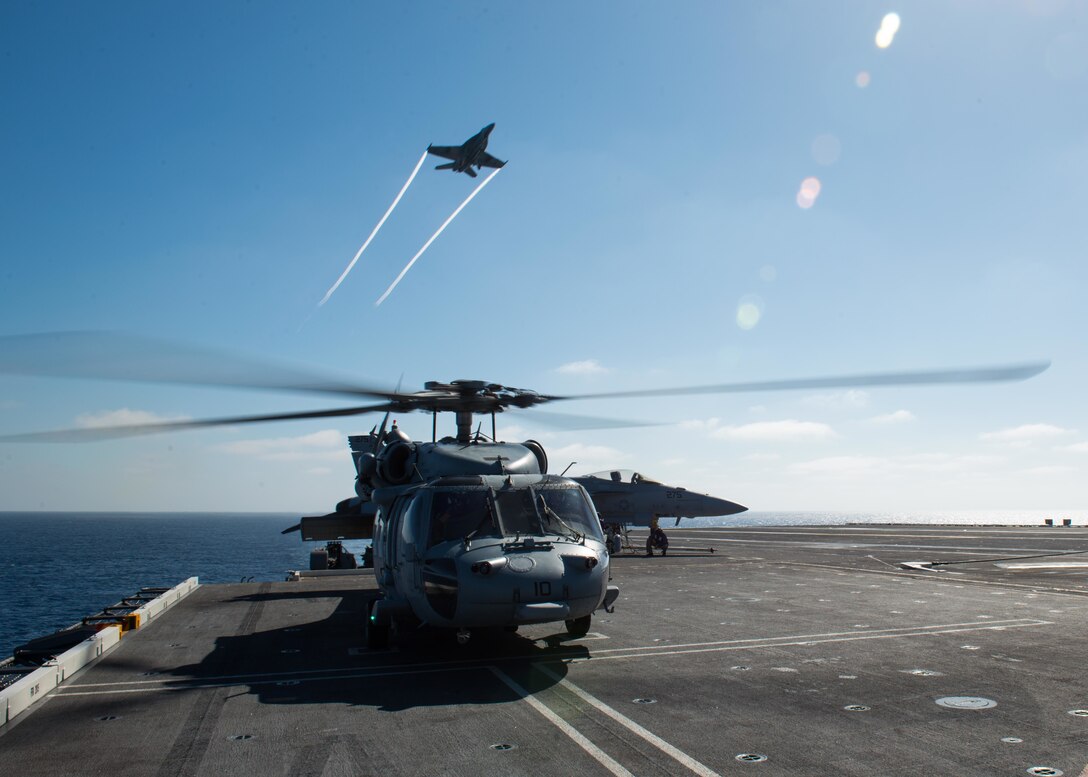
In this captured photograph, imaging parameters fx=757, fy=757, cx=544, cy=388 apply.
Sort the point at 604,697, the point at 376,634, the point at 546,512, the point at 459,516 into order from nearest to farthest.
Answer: the point at 604,697 → the point at 459,516 → the point at 546,512 → the point at 376,634

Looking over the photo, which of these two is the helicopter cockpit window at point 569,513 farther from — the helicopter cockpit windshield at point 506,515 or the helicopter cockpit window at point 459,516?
the helicopter cockpit window at point 459,516

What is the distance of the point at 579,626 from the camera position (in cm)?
1278

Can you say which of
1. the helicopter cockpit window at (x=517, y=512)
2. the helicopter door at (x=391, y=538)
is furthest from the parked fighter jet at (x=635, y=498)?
the helicopter cockpit window at (x=517, y=512)

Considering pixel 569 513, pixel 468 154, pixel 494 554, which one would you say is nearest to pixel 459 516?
pixel 494 554

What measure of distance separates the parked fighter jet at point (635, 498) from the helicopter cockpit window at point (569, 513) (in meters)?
26.0

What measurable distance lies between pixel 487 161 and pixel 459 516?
2879 cm

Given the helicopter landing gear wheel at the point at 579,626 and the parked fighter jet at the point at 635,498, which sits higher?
the parked fighter jet at the point at 635,498

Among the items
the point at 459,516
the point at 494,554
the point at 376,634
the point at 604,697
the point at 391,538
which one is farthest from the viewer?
the point at 391,538

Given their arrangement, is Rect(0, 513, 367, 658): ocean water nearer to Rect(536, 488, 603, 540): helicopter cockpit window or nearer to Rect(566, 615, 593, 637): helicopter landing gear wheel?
Rect(566, 615, 593, 637): helicopter landing gear wheel

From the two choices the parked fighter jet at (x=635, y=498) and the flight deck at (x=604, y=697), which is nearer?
the flight deck at (x=604, y=697)

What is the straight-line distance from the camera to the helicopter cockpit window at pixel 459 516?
1165 cm

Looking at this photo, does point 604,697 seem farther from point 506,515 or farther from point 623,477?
point 623,477

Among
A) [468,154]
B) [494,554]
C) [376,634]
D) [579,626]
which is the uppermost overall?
[468,154]

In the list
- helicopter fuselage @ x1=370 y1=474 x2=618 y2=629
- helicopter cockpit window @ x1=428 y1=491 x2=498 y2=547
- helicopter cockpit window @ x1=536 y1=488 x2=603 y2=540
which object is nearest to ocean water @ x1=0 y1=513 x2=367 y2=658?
helicopter fuselage @ x1=370 y1=474 x2=618 y2=629
